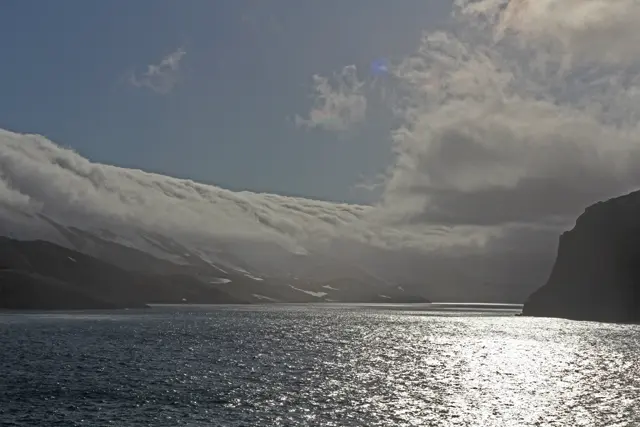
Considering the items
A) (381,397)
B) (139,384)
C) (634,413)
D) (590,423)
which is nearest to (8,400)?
(139,384)

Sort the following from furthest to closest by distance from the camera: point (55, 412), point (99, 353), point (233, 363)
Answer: point (99, 353) < point (233, 363) < point (55, 412)

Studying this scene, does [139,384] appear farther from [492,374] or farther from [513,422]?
[492,374]

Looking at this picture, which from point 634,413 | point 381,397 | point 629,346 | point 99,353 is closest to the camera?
point 634,413

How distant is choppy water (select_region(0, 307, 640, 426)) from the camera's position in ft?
237

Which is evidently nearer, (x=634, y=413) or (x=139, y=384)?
(x=634, y=413)

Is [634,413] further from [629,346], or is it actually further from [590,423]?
[629,346]

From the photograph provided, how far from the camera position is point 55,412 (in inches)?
2785

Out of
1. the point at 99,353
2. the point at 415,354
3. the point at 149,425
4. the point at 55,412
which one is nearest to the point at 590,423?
the point at 149,425

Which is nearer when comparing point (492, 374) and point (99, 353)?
point (492, 374)

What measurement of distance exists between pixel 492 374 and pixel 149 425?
67759 millimetres

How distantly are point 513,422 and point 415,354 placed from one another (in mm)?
80145

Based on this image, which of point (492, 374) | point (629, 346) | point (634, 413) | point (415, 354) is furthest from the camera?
point (629, 346)

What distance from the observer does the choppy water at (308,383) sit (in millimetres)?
72188

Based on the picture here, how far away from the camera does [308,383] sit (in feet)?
321
